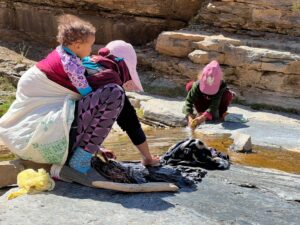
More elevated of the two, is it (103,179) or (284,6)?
(284,6)

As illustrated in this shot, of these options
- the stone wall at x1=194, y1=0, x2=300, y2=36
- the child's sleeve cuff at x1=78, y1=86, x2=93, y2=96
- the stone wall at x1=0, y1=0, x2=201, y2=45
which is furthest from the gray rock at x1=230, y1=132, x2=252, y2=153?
the stone wall at x1=0, y1=0, x2=201, y2=45

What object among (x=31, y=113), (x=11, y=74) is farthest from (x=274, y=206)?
(x=11, y=74)

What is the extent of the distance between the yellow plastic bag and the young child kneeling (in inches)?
136

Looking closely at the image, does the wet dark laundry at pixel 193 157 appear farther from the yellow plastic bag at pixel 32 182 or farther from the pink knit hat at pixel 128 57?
the yellow plastic bag at pixel 32 182

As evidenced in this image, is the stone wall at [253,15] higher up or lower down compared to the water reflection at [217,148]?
higher up

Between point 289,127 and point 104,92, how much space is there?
4.05 meters

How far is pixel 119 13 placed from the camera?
1113 cm

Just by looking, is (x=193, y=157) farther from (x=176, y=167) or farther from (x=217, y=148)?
(x=217, y=148)

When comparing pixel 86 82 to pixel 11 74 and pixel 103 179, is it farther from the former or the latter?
pixel 11 74

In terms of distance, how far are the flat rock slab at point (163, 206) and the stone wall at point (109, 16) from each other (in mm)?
7000

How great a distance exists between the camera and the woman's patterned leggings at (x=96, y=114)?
3.75 metres

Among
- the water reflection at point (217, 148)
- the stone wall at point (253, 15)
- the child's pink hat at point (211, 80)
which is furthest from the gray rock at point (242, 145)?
the stone wall at point (253, 15)

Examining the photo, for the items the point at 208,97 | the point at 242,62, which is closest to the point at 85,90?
the point at 208,97

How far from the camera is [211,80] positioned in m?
7.00
